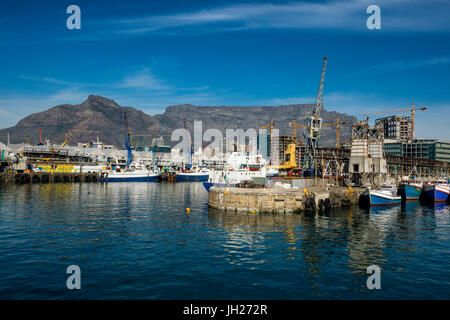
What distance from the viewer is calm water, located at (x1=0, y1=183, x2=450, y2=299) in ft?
59.8

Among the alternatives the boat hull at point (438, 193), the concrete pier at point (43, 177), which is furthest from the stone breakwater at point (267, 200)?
the concrete pier at point (43, 177)

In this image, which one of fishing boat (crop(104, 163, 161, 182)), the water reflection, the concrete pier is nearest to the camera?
the water reflection

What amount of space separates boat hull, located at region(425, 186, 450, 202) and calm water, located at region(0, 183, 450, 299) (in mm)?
27096

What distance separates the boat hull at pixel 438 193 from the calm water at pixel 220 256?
27.1 meters

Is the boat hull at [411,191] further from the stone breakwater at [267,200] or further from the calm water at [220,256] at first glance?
the stone breakwater at [267,200]

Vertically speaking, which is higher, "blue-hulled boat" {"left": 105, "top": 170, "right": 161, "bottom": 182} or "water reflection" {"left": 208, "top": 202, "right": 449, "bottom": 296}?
"blue-hulled boat" {"left": 105, "top": 170, "right": 161, "bottom": 182}

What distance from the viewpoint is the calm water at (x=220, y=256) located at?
18.2 meters

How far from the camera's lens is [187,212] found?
47.9 meters

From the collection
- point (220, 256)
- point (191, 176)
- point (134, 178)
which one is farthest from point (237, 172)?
point (191, 176)

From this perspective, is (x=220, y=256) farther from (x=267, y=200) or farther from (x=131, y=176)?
(x=131, y=176)

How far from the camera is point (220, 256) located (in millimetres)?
24781

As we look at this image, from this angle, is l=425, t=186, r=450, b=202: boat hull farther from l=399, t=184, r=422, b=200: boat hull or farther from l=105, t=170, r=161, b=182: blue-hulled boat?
l=105, t=170, r=161, b=182: blue-hulled boat

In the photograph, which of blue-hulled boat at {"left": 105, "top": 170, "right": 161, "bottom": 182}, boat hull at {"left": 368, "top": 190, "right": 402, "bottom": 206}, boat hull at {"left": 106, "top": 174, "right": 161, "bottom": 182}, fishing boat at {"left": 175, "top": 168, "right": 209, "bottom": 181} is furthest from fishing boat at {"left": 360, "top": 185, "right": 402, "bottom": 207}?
fishing boat at {"left": 175, "top": 168, "right": 209, "bottom": 181}
